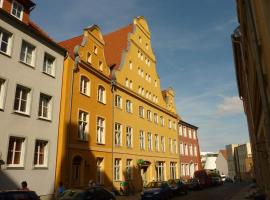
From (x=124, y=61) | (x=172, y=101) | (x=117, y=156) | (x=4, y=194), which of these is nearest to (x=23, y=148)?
(x=4, y=194)

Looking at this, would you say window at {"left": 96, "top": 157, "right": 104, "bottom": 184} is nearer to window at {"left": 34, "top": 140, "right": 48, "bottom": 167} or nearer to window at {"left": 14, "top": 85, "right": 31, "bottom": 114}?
window at {"left": 34, "top": 140, "right": 48, "bottom": 167}

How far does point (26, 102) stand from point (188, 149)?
3908 centimetres

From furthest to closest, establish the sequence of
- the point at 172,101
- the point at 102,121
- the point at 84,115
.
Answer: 1. the point at 172,101
2. the point at 102,121
3. the point at 84,115

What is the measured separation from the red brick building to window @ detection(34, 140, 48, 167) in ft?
102

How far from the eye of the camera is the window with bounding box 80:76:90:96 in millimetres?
26062

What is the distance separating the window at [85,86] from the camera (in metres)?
26.1

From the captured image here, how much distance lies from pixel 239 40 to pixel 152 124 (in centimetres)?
2153

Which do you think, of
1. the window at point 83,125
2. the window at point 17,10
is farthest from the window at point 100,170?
the window at point 17,10

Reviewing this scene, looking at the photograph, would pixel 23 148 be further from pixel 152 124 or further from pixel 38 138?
pixel 152 124

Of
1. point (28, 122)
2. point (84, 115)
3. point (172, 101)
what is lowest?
point (28, 122)

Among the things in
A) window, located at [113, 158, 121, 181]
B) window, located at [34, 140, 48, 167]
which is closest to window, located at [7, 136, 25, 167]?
window, located at [34, 140, 48, 167]

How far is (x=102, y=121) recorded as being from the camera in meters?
28.4

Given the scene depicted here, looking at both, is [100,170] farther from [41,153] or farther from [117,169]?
[41,153]

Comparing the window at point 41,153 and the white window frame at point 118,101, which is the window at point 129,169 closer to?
the white window frame at point 118,101
